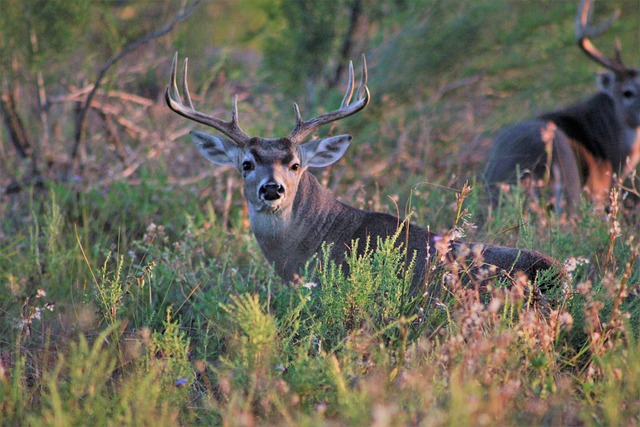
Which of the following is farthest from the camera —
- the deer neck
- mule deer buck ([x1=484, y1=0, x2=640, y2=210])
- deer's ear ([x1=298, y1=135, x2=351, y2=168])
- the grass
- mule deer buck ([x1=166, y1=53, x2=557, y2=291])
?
mule deer buck ([x1=484, y1=0, x2=640, y2=210])

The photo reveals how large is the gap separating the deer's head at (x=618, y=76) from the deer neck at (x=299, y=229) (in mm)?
4928

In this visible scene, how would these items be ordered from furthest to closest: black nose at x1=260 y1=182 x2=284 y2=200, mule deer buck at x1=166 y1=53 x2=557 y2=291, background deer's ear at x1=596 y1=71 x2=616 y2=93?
background deer's ear at x1=596 y1=71 x2=616 y2=93
mule deer buck at x1=166 y1=53 x2=557 y2=291
black nose at x1=260 y1=182 x2=284 y2=200

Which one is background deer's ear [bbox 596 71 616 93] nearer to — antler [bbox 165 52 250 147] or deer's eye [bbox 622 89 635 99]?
deer's eye [bbox 622 89 635 99]

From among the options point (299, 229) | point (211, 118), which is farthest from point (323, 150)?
point (211, 118)

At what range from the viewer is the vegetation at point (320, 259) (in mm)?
3572

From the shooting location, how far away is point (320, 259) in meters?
5.59

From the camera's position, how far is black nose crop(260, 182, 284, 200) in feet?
17.5

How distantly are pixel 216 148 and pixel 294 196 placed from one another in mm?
694

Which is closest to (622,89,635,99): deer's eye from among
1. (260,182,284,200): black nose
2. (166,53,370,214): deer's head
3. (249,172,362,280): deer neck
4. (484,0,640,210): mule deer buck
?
(484,0,640,210): mule deer buck

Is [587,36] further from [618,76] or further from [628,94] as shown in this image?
[628,94]

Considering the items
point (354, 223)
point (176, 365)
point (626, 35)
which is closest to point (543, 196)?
point (354, 223)

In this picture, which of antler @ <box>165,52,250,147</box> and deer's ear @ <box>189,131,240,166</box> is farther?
deer's ear @ <box>189,131,240,166</box>

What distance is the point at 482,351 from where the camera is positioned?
353 cm

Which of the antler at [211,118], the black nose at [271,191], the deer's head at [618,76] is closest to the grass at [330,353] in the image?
the black nose at [271,191]
